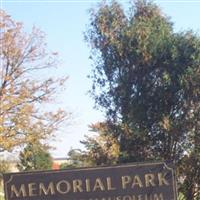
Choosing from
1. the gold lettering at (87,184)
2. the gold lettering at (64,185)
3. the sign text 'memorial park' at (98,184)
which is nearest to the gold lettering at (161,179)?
the sign text 'memorial park' at (98,184)

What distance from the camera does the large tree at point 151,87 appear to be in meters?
19.5

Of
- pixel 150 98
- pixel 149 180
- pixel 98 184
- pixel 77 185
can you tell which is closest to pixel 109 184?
pixel 98 184

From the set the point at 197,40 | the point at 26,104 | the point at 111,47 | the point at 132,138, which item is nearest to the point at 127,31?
the point at 111,47

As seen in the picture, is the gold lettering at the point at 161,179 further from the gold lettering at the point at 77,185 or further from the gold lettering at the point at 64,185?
the gold lettering at the point at 64,185

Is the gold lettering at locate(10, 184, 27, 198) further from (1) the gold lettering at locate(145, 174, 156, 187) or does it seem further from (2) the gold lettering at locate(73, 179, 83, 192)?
(1) the gold lettering at locate(145, 174, 156, 187)

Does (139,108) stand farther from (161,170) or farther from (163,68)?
(161,170)

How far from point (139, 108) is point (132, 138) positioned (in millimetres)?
1154

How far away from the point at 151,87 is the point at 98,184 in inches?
473

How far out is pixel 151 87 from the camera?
20125mm

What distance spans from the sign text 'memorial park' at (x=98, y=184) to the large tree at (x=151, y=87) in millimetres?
10930

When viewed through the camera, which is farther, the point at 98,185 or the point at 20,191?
the point at 20,191

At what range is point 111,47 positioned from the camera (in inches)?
810

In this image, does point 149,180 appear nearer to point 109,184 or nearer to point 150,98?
point 109,184

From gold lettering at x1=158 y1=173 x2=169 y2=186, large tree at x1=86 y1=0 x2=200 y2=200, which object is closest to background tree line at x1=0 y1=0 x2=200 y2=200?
large tree at x1=86 y1=0 x2=200 y2=200
